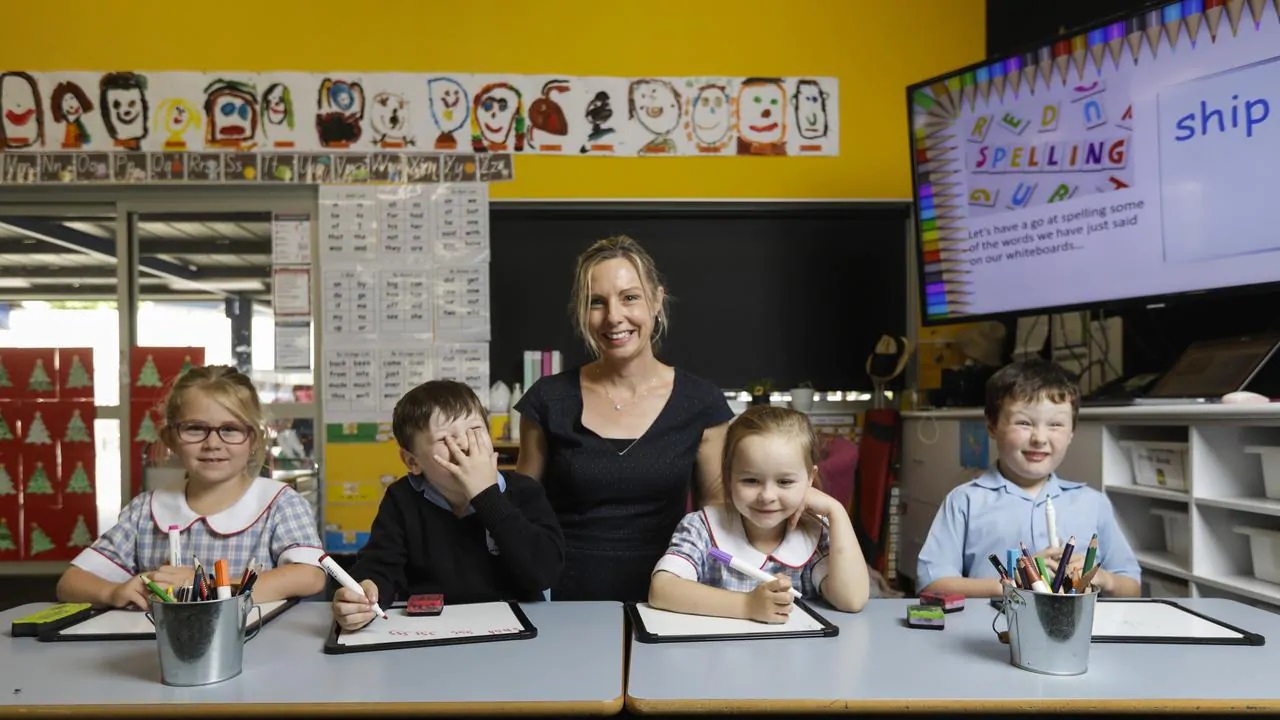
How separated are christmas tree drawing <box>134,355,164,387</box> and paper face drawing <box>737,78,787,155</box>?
270cm

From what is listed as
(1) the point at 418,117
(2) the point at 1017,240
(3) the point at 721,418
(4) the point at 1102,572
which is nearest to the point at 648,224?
(1) the point at 418,117

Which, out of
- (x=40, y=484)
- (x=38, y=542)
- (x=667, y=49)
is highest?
(x=667, y=49)

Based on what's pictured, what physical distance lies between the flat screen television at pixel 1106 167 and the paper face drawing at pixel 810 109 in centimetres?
82

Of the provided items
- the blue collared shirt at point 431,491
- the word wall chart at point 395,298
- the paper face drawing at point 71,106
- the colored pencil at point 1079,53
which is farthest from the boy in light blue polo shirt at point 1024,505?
the paper face drawing at point 71,106

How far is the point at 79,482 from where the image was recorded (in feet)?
12.3

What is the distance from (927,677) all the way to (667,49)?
3.15 meters

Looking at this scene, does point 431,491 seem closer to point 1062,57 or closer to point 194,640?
point 194,640

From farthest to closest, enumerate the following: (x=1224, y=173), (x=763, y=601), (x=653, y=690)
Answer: (x=1224, y=173) < (x=763, y=601) < (x=653, y=690)

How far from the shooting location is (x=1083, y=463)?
7.36 ft

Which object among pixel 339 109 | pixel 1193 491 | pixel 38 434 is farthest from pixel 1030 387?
pixel 38 434

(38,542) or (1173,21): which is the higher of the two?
(1173,21)

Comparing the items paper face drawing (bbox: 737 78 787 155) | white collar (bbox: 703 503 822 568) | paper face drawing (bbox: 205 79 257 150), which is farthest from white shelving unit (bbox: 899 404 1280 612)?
paper face drawing (bbox: 205 79 257 150)

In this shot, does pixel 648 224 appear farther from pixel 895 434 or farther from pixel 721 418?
pixel 721 418

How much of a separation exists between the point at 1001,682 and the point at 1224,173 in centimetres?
166
